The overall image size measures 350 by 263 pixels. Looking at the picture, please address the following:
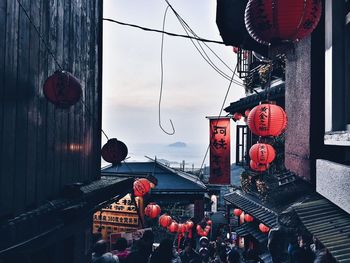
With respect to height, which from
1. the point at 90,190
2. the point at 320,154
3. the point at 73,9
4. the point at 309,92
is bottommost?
the point at 90,190

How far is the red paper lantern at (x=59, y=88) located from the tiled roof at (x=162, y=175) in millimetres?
17442

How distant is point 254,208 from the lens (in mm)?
15141

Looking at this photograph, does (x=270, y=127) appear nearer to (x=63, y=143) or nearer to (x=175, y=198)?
(x=63, y=143)

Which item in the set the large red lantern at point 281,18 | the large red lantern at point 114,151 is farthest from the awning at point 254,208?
the large red lantern at point 281,18

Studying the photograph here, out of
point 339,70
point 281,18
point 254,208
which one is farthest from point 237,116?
point 281,18

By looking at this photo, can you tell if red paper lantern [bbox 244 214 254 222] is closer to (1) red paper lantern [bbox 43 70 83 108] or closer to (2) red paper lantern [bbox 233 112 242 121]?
(2) red paper lantern [bbox 233 112 242 121]

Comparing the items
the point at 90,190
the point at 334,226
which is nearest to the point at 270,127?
the point at 334,226

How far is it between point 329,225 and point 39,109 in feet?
22.2

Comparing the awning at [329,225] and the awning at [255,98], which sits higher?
the awning at [255,98]

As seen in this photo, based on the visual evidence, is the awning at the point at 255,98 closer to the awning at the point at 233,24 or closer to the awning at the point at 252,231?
the awning at the point at 233,24

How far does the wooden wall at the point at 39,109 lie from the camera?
21.1 feet

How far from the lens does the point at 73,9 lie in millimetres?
10234

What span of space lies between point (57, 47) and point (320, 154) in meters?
7.93

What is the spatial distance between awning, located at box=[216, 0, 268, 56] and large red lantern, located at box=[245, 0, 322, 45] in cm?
443
